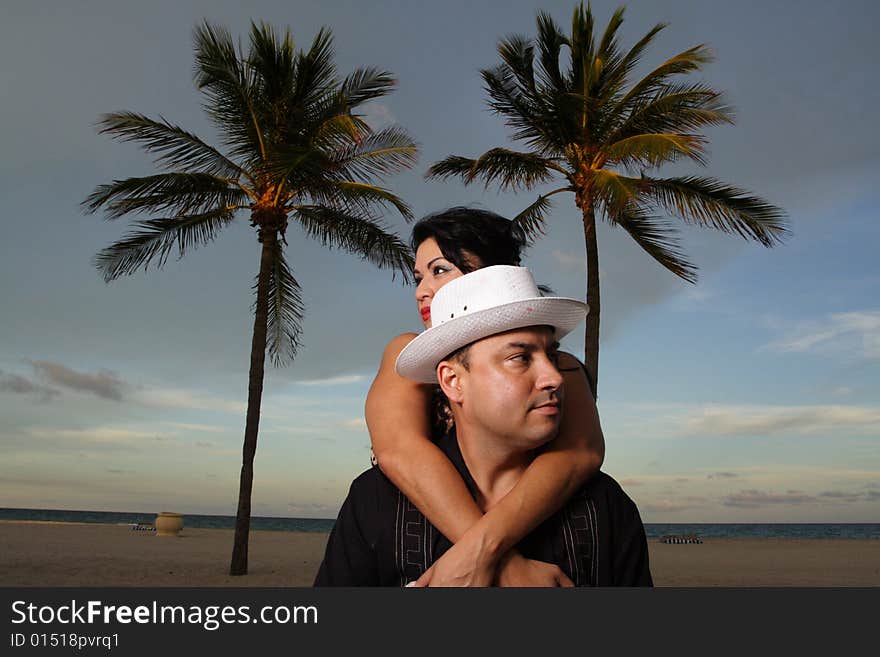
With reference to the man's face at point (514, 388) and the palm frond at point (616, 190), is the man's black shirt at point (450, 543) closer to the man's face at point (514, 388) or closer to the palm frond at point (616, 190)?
the man's face at point (514, 388)

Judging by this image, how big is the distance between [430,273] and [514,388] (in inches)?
37.7

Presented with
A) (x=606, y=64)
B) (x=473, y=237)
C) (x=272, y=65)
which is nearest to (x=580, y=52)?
(x=606, y=64)

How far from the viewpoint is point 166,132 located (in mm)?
15461

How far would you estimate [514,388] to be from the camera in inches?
83.7

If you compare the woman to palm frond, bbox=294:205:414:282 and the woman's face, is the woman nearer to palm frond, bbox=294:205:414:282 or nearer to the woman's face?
the woman's face

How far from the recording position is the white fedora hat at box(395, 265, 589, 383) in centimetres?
221

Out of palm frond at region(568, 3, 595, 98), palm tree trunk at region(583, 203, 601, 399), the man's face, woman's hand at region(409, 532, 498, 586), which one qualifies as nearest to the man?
the man's face

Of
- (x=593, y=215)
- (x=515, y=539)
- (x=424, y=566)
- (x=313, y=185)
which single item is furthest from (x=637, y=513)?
(x=313, y=185)

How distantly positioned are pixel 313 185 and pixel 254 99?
2492mm

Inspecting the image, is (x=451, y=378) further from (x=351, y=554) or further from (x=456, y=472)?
(x=351, y=554)

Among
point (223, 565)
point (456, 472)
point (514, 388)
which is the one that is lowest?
point (456, 472)

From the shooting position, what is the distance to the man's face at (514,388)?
6.98ft

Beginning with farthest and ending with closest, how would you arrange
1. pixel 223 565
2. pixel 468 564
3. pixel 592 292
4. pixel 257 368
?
pixel 223 565
pixel 257 368
pixel 592 292
pixel 468 564

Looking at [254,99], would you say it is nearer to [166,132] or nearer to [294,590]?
[166,132]
